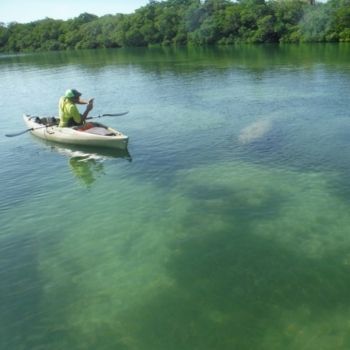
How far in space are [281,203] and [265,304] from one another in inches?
229

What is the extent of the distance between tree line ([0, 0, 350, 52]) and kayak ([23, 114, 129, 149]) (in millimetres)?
77677

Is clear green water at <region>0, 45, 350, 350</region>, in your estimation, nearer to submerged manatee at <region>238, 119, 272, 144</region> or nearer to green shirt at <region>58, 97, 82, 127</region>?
submerged manatee at <region>238, 119, 272, 144</region>

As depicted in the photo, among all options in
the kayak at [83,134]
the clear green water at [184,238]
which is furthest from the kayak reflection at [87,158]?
the kayak at [83,134]

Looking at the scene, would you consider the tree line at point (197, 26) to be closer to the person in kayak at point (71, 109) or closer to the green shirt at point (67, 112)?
the person in kayak at point (71, 109)

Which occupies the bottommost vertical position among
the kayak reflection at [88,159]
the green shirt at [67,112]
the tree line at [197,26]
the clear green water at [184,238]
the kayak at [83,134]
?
the clear green water at [184,238]

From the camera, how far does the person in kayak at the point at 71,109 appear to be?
76.5 ft

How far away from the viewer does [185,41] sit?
392ft

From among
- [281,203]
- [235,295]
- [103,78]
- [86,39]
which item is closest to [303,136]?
[281,203]

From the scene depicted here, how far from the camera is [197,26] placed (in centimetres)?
11694

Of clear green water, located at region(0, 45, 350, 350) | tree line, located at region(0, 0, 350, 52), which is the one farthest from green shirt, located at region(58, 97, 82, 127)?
tree line, located at region(0, 0, 350, 52)

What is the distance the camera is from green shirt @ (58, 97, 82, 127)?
2361 cm

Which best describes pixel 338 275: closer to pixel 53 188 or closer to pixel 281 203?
pixel 281 203

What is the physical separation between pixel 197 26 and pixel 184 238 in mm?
112776

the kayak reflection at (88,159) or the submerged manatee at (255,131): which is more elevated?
the submerged manatee at (255,131)
